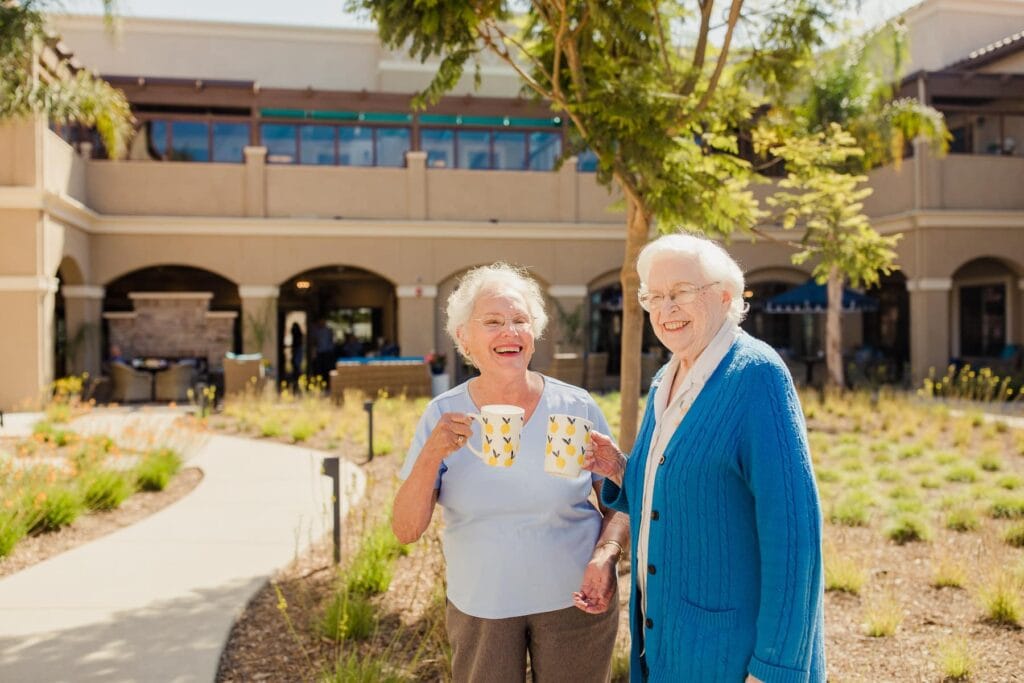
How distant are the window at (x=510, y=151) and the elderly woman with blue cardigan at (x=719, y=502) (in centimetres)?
1879

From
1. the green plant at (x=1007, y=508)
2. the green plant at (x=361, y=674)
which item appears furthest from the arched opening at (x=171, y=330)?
the green plant at (x=361, y=674)

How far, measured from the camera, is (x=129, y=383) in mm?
17344

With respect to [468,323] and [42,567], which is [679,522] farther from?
[42,567]

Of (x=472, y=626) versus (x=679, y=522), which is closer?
(x=679, y=522)

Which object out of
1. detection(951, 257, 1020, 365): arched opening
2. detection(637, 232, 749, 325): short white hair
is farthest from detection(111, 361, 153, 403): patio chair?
detection(951, 257, 1020, 365): arched opening

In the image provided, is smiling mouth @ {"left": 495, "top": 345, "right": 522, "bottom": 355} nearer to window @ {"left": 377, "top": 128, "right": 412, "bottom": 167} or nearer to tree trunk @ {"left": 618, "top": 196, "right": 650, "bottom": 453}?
tree trunk @ {"left": 618, "top": 196, "right": 650, "bottom": 453}

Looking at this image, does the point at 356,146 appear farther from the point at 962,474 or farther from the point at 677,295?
the point at 677,295

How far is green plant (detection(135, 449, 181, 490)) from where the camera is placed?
27.4ft

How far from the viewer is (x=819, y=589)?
2.15m

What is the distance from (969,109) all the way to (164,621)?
21299 millimetres

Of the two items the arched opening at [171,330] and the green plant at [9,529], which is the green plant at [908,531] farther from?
the arched opening at [171,330]

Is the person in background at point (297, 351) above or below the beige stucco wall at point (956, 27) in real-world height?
below

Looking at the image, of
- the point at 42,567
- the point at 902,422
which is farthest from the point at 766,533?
the point at 902,422

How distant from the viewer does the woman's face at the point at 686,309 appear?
2342mm
